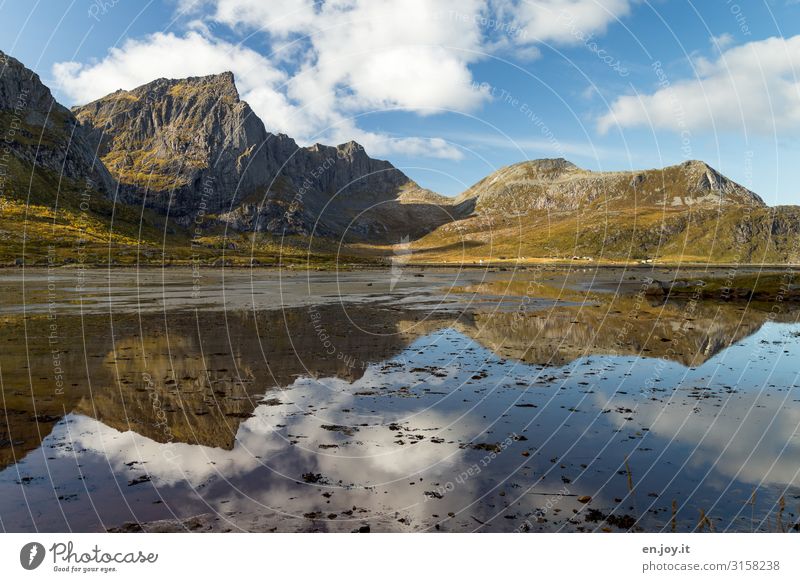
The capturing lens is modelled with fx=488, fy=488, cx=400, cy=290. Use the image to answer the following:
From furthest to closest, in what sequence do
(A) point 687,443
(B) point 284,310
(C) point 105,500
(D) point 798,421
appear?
(B) point 284,310, (D) point 798,421, (A) point 687,443, (C) point 105,500

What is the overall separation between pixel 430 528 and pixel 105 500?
8162 millimetres

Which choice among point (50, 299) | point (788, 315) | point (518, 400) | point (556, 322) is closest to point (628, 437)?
point (518, 400)

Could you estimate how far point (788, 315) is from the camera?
55.8 m

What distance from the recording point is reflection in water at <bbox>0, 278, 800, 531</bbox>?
1212 centimetres

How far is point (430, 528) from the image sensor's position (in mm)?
11422

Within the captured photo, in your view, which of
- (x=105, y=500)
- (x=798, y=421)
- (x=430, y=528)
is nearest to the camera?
(x=430, y=528)

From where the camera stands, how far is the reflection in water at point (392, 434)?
12.1m

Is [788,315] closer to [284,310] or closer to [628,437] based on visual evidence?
[628,437]

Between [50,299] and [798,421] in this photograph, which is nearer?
[798,421]

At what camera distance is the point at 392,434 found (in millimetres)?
17672

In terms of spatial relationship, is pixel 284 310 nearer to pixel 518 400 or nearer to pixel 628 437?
pixel 518 400

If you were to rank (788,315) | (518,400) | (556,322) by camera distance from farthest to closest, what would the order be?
(788,315) < (556,322) < (518,400)

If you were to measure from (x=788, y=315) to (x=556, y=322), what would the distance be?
31097mm

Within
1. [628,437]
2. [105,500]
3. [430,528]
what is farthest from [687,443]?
[105,500]
